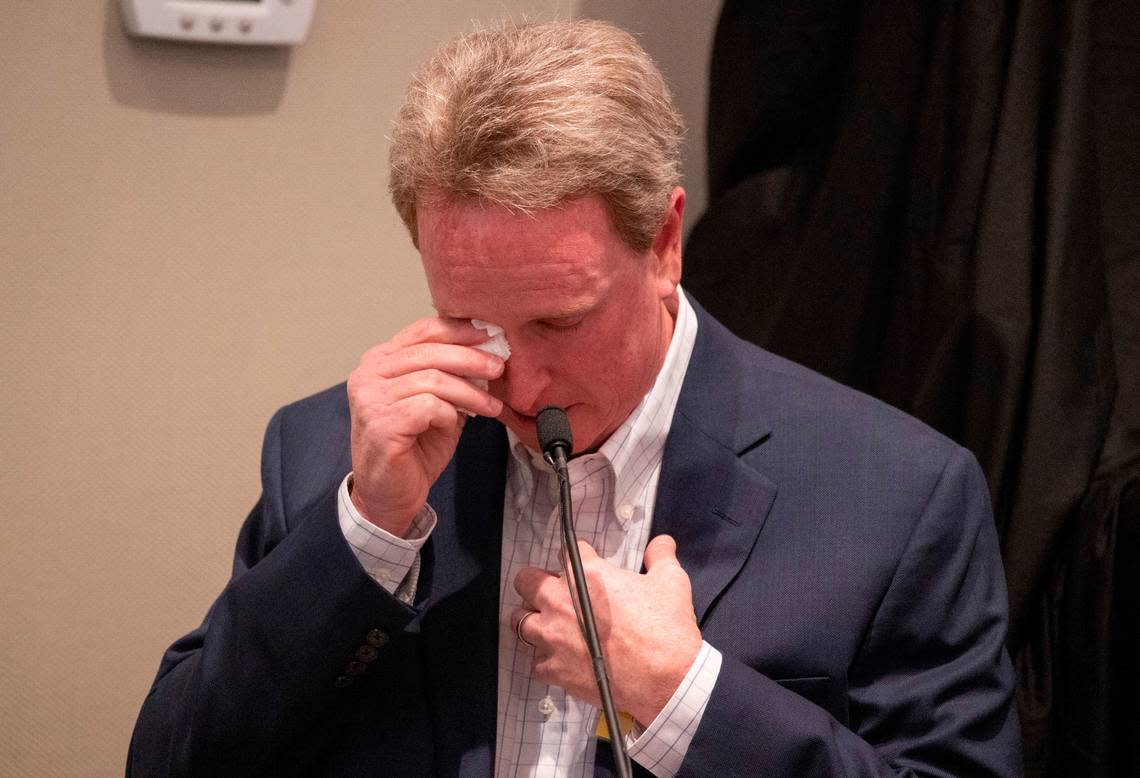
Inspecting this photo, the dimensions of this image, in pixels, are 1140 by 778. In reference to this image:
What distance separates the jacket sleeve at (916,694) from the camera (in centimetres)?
118

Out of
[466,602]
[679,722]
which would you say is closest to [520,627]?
[466,602]

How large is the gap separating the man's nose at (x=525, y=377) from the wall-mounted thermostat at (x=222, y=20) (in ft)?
2.37

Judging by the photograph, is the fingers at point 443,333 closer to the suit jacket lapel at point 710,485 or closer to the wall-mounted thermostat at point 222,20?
the suit jacket lapel at point 710,485

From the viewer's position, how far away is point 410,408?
1.23 m

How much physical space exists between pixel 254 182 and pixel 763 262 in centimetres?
78

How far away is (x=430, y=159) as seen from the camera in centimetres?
120

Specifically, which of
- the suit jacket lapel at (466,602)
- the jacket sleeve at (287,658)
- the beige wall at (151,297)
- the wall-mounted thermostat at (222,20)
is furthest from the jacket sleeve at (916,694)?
the wall-mounted thermostat at (222,20)

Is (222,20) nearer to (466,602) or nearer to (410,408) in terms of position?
(410,408)

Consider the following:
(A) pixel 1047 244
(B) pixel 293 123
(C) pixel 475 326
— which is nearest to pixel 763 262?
(A) pixel 1047 244

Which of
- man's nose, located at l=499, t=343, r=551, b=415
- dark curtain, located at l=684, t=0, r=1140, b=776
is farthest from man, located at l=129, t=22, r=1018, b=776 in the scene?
dark curtain, located at l=684, t=0, r=1140, b=776

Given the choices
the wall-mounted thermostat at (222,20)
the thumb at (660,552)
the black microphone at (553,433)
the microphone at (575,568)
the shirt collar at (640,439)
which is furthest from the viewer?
the wall-mounted thermostat at (222,20)

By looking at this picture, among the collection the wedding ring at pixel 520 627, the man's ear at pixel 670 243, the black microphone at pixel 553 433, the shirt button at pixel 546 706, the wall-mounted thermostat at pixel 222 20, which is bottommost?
the shirt button at pixel 546 706

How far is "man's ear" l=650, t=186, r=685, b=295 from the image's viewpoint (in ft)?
4.26

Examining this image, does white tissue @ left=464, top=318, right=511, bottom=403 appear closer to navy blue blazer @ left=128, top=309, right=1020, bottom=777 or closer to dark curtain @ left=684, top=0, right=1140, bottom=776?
navy blue blazer @ left=128, top=309, right=1020, bottom=777
